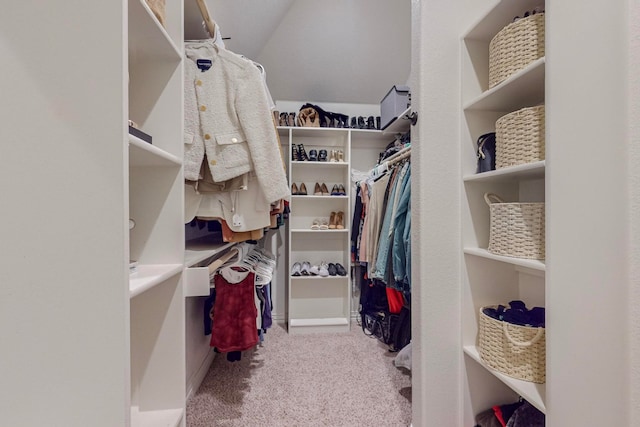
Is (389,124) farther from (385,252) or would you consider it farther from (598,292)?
(598,292)

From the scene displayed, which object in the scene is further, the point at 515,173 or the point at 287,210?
the point at 287,210

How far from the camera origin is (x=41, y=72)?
24.2 inches

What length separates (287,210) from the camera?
2.30m

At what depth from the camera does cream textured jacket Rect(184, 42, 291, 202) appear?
1278 mm

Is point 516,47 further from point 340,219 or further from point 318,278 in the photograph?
point 318,278

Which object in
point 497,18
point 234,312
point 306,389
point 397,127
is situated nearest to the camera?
point 497,18

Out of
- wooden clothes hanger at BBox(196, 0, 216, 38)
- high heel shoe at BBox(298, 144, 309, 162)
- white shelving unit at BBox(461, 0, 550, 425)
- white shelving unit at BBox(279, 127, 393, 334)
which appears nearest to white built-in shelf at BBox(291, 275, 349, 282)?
white shelving unit at BBox(279, 127, 393, 334)

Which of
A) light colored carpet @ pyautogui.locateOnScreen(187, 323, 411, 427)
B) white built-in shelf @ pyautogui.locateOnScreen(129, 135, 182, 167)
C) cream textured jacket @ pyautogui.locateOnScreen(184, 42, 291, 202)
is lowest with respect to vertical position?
light colored carpet @ pyautogui.locateOnScreen(187, 323, 411, 427)

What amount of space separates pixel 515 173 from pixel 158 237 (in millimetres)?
1242

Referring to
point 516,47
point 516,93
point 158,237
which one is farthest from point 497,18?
point 158,237

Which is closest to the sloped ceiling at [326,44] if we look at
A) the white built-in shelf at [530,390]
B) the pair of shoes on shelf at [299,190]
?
the pair of shoes on shelf at [299,190]

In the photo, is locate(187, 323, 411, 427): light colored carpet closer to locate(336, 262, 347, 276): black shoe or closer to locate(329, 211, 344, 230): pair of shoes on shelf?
locate(336, 262, 347, 276): black shoe

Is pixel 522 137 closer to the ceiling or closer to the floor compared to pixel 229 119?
closer to the floor

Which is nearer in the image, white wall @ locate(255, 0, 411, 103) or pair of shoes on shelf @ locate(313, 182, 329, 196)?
white wall @ locate(255, 0, 411, 103)
